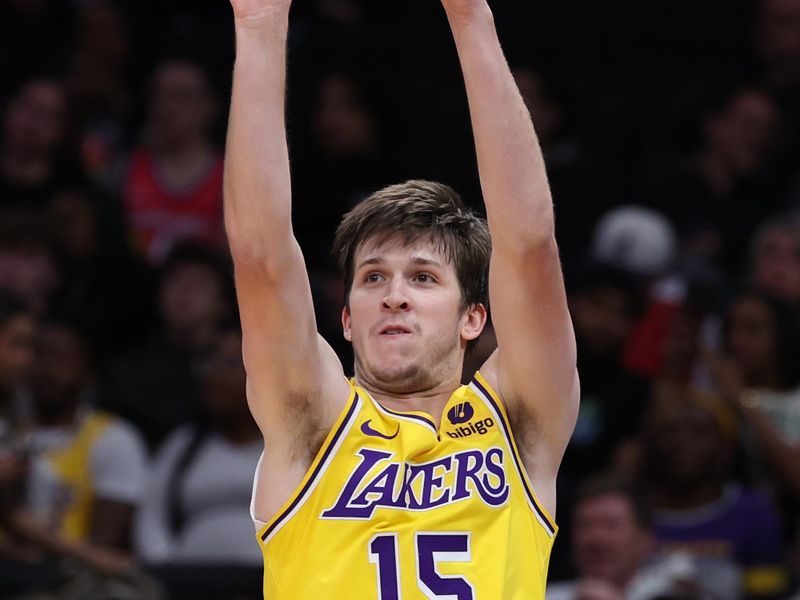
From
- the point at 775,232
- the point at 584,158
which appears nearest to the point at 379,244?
the point at 775,232

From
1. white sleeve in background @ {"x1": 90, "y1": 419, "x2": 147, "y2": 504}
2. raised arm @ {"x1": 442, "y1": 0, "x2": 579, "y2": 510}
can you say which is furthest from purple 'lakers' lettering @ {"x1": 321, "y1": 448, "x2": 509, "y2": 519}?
white sleeve in background @ {"x1": 90, "y1": 419, "x2": 147, "y2": 504}

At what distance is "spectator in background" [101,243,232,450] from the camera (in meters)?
8.21

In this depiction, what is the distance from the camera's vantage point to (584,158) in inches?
389

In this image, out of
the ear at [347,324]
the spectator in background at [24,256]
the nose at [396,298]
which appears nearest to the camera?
the nose at [396,298]

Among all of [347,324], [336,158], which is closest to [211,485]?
[336,158]

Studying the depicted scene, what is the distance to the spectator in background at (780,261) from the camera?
8.45m

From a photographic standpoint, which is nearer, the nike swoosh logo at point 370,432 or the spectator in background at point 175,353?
the nike swoosh logo at point 370,432

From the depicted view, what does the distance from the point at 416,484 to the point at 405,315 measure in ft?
1.34

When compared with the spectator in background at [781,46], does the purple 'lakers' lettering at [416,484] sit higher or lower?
lower

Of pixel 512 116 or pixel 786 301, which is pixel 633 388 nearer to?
pixel 786 301

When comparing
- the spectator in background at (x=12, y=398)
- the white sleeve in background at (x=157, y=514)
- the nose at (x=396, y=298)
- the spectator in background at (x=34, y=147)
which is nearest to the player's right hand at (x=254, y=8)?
the nose at (x=396, y=298)

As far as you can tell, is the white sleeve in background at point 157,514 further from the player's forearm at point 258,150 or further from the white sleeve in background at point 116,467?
the player's forearm at point 258,150

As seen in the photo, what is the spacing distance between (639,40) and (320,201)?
3.13 meters

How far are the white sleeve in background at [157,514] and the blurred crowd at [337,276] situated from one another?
1cm
